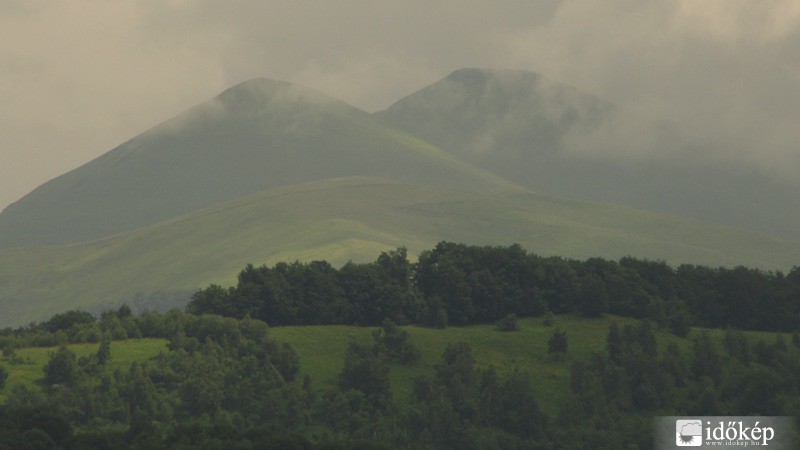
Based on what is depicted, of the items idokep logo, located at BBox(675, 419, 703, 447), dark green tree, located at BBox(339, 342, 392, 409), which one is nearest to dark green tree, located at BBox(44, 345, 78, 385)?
dark green tree, located at BBox(339, 342, 392, 409)

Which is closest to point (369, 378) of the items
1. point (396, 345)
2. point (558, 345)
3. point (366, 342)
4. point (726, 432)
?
point (396, 345)

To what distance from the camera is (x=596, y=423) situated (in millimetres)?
172500

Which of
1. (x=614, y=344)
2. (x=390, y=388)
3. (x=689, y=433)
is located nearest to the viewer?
(x=689, y=433)

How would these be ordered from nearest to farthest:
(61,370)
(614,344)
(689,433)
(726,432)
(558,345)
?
1. (726,432)
2. (689,433)
3. (61,370)
4. (614,344)
5. (558,345)

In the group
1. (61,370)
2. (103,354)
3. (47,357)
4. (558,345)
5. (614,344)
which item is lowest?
(614,344)

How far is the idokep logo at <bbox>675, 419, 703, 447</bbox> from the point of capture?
139 meters

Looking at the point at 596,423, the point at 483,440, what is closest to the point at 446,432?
the point at 483,440

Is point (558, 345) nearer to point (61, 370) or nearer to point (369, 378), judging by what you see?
point (369, 378)

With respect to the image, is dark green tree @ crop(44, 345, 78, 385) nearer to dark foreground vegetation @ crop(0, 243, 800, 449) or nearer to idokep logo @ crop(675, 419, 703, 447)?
dark foreground vegetation @ crop(0, 243, 800, 449)

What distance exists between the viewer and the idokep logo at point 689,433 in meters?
139

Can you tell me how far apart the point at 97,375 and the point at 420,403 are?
36.0 meters

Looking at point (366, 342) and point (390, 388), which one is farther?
point (366, 342)

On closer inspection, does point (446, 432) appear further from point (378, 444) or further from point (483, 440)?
point (378, 444)

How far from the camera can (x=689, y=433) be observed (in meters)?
148
